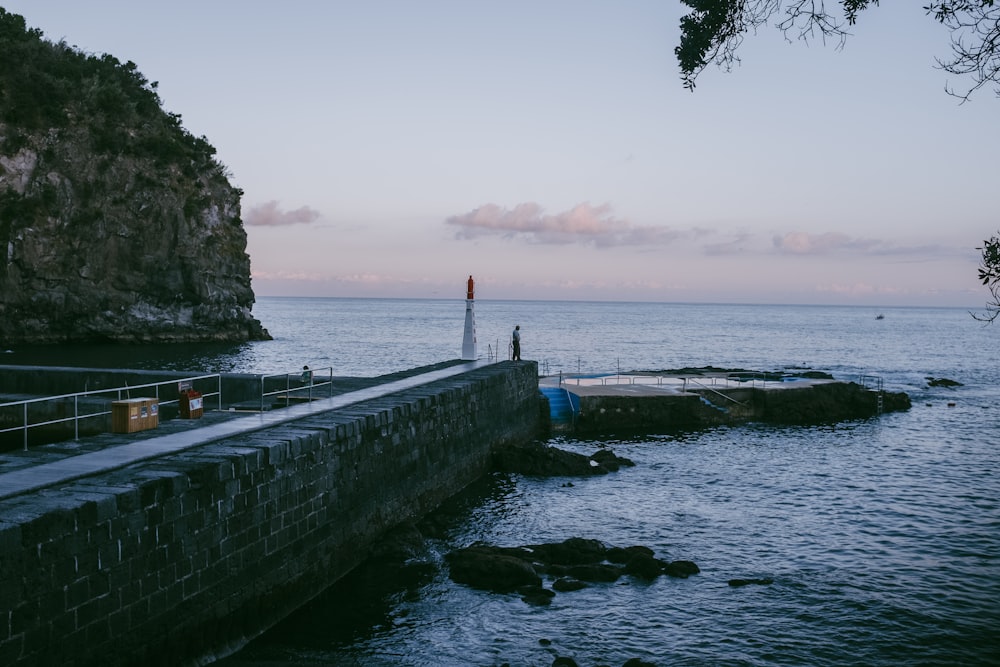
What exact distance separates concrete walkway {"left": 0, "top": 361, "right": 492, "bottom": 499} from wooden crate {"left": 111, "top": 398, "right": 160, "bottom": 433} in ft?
1.97

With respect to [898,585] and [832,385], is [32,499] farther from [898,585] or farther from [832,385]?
[832,385]

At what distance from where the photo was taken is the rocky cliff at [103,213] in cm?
6149

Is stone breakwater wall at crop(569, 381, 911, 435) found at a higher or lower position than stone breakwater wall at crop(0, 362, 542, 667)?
lower

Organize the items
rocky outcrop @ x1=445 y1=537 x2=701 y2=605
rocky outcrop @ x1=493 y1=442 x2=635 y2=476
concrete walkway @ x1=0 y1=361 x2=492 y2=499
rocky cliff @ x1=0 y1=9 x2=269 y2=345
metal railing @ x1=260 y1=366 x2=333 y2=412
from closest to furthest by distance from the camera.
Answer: concrete walkway @ x1=0 y1=361 x2=492 y2=499 < rocky outcrop @ x1=445 y1=537 x2=701 y2=605 < metal railing @ x1=260 y1=366 x2=333 y2=412 < rocky outcrop @ x1=493 y1=442 x2=635 y2=476 < rocky cliff @ x1=0 y1=9 x2=269 y2=345

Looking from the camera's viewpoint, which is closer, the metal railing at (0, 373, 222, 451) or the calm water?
the metal railing at (0, 373, 222, 451)

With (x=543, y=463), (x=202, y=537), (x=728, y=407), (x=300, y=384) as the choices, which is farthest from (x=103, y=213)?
(x=202, y=537)

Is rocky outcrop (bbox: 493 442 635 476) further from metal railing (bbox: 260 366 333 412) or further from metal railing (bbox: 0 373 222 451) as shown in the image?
metal railing (bbox: 0 373 222 451)

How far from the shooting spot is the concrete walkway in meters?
9.57

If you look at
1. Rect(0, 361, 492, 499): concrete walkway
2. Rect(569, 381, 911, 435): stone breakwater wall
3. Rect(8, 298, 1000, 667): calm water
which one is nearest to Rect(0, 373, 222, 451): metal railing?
Rect(0, 361, 492, 499): concrete walkway

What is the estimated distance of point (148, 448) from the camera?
38.6ft

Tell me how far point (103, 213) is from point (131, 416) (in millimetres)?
60621

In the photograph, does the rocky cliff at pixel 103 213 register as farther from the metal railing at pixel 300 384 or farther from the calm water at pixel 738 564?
the calm water at pixel 738 564

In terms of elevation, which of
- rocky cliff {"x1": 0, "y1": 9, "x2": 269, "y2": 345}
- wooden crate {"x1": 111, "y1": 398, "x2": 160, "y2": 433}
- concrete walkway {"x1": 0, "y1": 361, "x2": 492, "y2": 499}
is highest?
rocky cliff {"x1": 0, "y1": 9, "x2": 269, "y2": 345}

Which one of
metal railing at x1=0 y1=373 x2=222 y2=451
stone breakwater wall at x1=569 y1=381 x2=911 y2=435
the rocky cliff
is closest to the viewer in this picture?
metal railing at x1=0 y1=373 x2=222 y2=451
